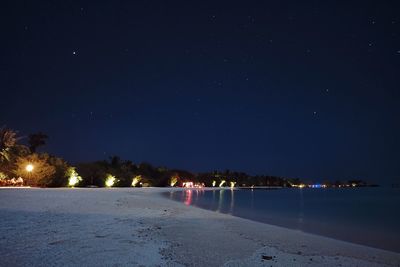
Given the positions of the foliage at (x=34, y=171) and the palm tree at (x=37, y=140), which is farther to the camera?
the palm tree at (x=37, y=140)

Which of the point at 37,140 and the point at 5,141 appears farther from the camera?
the point at 37,140

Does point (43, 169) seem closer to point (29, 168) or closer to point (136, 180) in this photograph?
point (29, 168)

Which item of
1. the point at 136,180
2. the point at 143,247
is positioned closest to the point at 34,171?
the point at 143,247

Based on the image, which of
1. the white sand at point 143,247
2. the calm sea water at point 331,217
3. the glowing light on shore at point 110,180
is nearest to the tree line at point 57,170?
the glowing light on shore at point 110,180

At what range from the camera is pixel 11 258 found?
7664 millimetres

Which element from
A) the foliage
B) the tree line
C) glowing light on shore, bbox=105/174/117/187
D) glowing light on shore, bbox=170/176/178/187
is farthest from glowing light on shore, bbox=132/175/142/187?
the foliage

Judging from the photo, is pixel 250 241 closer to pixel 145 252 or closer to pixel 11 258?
pixel 145 252

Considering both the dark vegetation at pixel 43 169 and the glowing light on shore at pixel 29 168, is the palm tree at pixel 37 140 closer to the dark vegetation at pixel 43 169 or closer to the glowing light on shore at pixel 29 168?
the dark vegetation at pixel 43 169

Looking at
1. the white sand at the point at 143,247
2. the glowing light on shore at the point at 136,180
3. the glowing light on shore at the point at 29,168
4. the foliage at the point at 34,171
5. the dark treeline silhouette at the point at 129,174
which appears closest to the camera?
the white sand at the point at 143,247

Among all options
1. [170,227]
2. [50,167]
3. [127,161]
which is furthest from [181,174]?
[170,227]

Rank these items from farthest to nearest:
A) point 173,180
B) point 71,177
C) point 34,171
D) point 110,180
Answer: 1. point 173,180
2. point 110,180
3. point 71,177
4. point 34,171

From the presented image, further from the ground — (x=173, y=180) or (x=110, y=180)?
(x=173, y=180)

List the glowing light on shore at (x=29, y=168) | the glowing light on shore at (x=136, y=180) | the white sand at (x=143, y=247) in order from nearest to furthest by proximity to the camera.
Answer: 1. the white sand at (x=143, y=247)
2. the glowing light on shore at (x=29, y=168)
3. the glowing light on shore at (x=136, y=180)

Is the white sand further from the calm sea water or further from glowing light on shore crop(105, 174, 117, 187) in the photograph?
glowing light on shore crop(105, 174, 117, 187)
